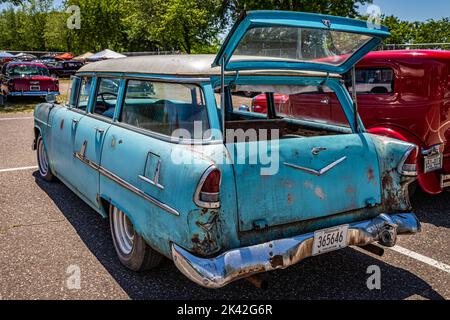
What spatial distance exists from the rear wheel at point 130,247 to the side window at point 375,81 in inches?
125

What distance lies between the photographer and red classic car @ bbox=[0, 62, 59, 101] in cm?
1611

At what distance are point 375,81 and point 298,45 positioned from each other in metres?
2.66

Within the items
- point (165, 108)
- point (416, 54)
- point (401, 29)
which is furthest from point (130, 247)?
point (401, 29)

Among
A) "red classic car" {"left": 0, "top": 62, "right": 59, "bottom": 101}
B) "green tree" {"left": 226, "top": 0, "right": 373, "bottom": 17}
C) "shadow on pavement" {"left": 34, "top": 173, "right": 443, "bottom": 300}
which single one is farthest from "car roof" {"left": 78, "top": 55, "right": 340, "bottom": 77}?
"green tree" {"left": 226, "top": 0, "right": 373, "bottom": 17}

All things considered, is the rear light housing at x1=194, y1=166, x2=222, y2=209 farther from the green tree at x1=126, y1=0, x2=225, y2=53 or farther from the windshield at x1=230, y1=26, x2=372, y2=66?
the green tree at x1=126, y1=0, x2=225, y2=53

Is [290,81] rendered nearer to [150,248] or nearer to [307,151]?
[307,151]

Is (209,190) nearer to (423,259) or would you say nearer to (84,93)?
(423,259)

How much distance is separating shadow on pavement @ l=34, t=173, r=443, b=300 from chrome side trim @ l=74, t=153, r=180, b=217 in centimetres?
74

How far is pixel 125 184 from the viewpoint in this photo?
10.4 feet

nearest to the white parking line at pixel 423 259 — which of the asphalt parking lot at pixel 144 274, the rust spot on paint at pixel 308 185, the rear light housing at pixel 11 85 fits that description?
the asphalt parking lot at pixel 144 274

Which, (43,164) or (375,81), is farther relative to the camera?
(43,164)

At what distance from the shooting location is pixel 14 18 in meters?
75.7

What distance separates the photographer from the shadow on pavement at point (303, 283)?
3.11m

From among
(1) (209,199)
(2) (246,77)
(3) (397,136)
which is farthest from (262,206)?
(3) (397,136)
